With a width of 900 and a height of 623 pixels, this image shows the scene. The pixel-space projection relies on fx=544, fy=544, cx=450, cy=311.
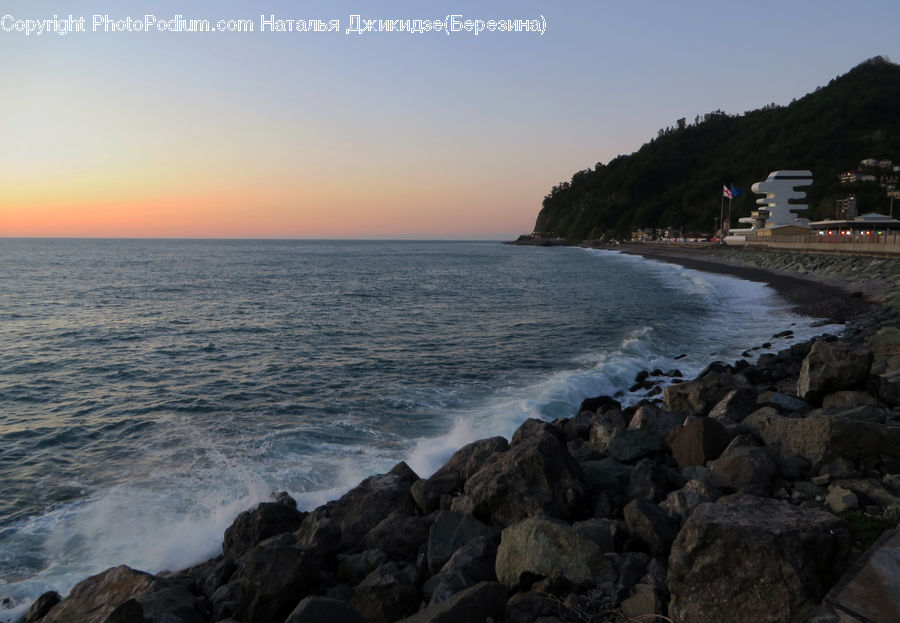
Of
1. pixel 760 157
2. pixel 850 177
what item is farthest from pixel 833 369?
pixel 760 157

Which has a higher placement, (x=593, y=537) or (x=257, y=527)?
(x=593, y=537)

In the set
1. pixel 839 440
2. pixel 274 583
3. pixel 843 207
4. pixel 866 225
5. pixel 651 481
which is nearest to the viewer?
pixel 274 583

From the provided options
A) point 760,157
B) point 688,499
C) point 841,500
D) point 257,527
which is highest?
point 760,157

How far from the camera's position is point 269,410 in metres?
15.4

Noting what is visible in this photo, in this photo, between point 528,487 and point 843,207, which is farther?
point 843,207

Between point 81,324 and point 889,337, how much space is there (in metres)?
36.6

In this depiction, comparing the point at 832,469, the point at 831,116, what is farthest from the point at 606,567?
the point at 831,116

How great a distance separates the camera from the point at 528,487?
6945mm

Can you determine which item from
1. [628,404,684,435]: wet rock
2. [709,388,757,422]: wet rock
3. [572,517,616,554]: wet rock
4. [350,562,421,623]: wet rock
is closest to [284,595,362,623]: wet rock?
[350,562,421,623]: wet rock

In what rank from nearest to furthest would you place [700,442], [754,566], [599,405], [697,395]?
1. [754,566]
2. [700,442]
3. [697,395]
4. [599,405]

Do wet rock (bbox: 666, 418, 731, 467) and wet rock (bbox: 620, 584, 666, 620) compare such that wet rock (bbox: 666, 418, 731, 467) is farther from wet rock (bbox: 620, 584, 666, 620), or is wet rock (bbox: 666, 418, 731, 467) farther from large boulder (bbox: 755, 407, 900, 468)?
wet rock (bbox: 620, 584, 666, 620)

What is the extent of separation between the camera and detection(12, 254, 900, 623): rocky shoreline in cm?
437

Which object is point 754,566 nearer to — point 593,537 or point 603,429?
point 593,537

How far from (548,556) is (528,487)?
1565 millimetres
